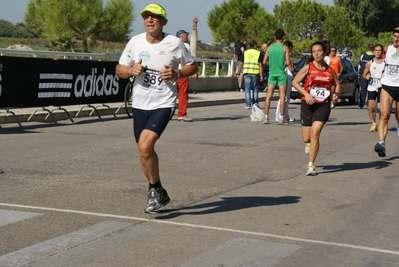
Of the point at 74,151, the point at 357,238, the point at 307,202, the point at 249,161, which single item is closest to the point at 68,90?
the point at 74,151

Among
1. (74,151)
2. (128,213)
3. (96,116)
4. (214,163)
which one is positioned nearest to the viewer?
(128,213)

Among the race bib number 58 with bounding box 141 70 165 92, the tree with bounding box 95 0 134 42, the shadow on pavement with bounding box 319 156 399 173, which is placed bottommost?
the shadow on pavement with bounding box 319 156 399 173

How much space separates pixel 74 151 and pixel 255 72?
871 cm

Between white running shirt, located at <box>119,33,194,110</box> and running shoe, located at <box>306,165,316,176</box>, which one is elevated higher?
white running shirt, located at <box>119,33,194,110</box>

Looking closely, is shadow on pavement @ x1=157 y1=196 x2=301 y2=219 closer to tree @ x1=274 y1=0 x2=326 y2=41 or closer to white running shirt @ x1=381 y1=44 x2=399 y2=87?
white running shirt @ x1=381 y1=44 x2=399 y2=87

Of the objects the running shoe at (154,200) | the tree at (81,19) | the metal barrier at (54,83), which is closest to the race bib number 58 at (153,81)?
the running shoe at (154,200)

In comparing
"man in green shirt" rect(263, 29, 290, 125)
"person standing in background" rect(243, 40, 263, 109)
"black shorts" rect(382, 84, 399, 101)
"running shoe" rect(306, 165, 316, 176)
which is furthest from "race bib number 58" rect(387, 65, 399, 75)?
"person standing in background" rect(243, 40, 263, 109)

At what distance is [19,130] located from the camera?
51.3ft

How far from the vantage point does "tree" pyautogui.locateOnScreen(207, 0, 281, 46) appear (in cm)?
7106

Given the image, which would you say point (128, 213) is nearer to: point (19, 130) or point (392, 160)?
point (392, 160)

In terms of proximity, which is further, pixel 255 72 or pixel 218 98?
pixel 218 98

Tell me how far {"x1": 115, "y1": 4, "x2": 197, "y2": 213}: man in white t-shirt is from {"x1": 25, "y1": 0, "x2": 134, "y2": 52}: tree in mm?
49915

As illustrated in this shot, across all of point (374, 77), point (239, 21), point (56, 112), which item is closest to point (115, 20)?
point (239, 21)

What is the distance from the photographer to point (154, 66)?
7.88m
